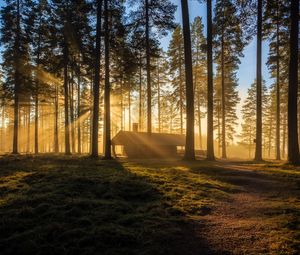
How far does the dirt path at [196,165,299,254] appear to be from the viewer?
4793 mm

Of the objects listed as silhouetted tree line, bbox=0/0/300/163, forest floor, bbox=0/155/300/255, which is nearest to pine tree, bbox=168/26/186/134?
silhouetted tree line, bbox=0/0/300/163

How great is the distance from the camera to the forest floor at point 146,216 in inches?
192

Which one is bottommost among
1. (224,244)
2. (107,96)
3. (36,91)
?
(224,244)

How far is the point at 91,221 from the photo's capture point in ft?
19.3

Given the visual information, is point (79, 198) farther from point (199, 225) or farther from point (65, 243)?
point (199, 225)

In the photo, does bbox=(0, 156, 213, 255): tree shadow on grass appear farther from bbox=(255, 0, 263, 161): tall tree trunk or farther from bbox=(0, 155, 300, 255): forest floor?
A: bbox=(255, 0, 263, 161): tall tree trunk

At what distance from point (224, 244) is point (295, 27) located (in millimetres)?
14103

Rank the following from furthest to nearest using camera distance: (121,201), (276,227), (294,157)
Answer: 1. (294,157)
2. (121,201)
3. (276,227)

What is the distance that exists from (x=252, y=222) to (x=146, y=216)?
7.50 feet

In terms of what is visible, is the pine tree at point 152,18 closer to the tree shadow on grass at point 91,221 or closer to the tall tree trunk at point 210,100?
the tall tree trunk at point 210,100

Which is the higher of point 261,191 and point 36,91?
point 36,91

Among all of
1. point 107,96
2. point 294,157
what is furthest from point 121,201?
point 107,96

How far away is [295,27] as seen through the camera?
49.1 ft

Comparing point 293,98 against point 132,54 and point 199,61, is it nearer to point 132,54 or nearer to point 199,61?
point 132,54
